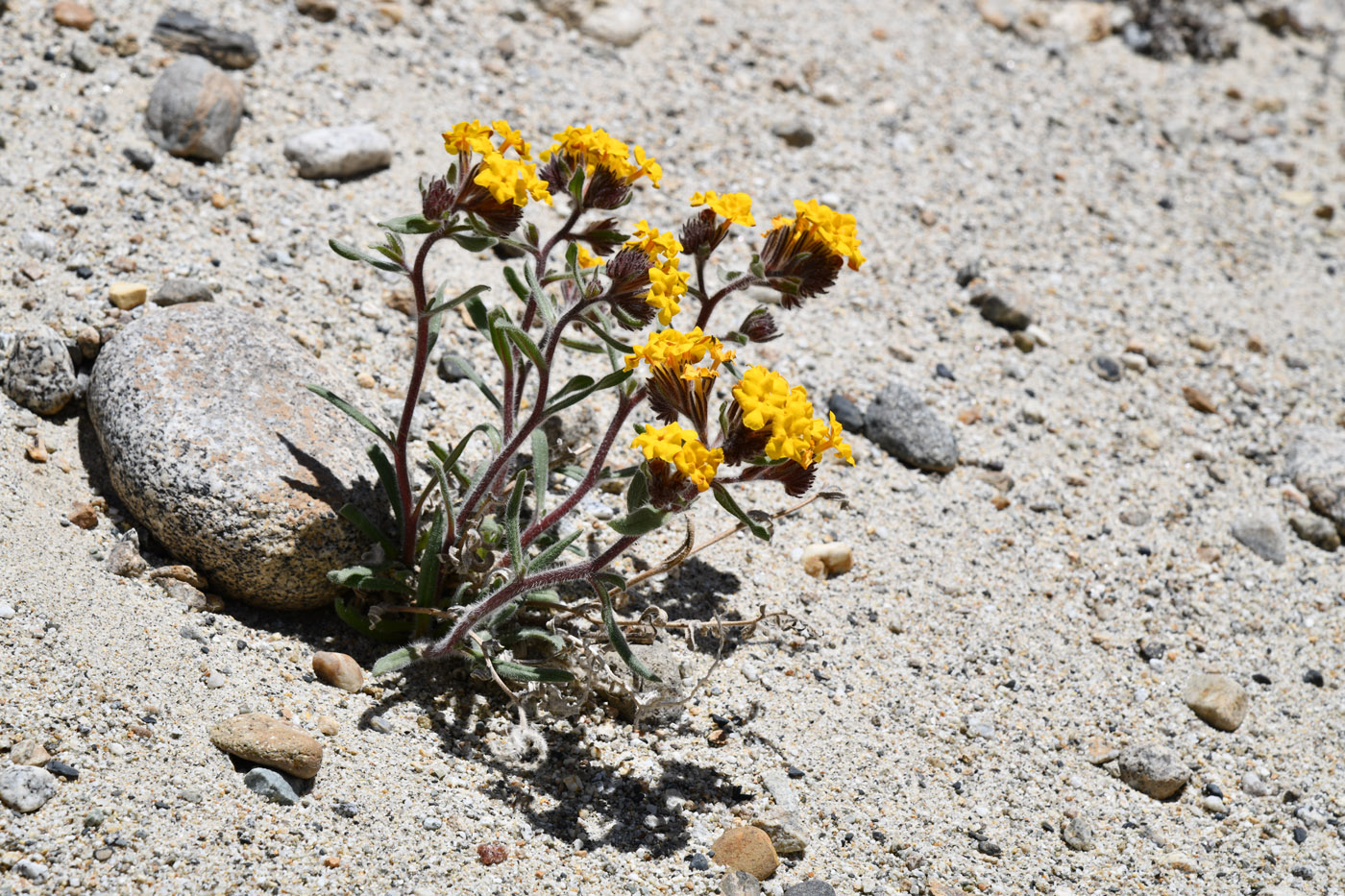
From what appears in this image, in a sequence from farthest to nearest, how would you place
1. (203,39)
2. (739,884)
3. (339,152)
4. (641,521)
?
(203,39) → (339,152) → (739,884) → (641,521)

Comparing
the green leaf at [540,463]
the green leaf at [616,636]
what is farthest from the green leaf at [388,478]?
the green leaf at [616,636]

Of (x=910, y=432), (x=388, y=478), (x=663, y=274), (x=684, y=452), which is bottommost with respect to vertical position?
(x=388, y=478)

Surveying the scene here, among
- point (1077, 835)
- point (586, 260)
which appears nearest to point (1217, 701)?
point (1077, 835)

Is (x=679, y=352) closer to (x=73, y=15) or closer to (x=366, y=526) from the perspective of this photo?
(x=366, y=526)

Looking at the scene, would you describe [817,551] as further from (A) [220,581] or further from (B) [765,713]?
(A) [220,581]

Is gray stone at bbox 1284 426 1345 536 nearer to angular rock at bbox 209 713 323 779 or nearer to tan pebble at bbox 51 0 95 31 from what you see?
angular rock at bbox 209 713 323 779

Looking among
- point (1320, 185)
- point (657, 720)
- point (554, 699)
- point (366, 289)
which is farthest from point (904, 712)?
point (1320, 185)
